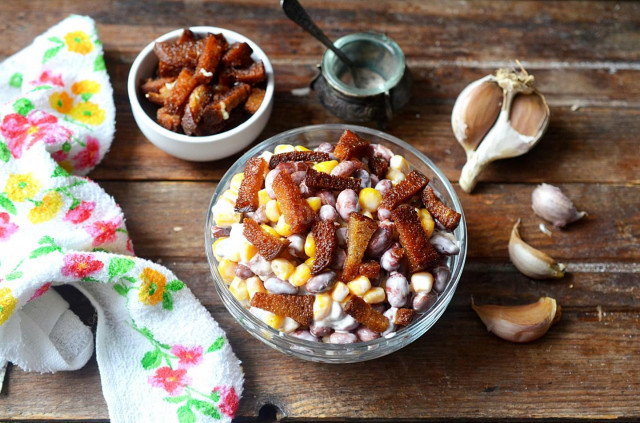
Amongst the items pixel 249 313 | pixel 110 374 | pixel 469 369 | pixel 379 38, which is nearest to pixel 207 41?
pixel 379 38

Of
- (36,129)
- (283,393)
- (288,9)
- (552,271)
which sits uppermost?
(288,9)

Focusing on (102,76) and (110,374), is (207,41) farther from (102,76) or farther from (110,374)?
(110,374)

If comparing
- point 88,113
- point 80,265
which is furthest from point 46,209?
point 88,113

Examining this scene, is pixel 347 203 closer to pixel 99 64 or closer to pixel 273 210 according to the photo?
pixel 273 210

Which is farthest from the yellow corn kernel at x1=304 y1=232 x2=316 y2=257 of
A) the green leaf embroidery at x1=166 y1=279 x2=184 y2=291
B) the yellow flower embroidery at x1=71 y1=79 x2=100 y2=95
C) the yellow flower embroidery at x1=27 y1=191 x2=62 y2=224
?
the yellow flower embroidery at x1=71 y1=79 x2=100 y2=95

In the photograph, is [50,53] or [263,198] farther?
[50,53]
